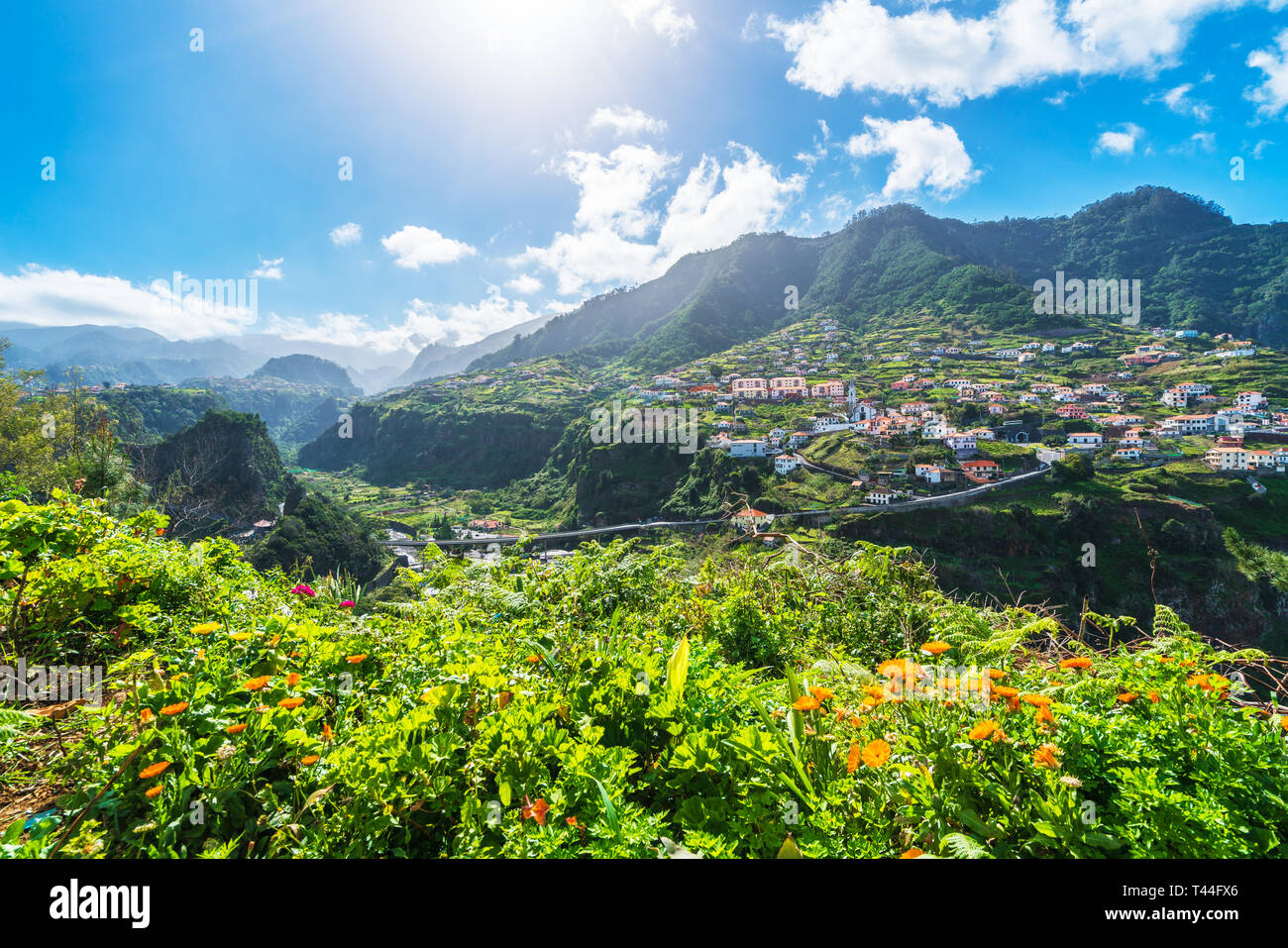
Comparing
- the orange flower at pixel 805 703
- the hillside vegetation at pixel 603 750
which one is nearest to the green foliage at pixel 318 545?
the hillside vegetation at pixel 603 750

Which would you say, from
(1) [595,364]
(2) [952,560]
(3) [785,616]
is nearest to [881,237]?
(1) [595,364]

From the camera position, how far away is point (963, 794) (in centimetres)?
135

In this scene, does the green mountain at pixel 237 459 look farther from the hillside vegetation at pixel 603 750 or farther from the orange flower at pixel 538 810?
the orange flower at pixel 538 810

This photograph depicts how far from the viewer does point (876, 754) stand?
1.39 meters

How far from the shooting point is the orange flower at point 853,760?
4.54ft

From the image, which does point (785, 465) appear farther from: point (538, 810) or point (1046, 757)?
point (538, 810)

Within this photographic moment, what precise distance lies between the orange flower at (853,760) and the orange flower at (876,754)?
24mm

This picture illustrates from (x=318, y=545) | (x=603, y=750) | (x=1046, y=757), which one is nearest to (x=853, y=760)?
(x=1046, y=757)

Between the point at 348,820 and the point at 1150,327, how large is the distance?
135017 millimetres

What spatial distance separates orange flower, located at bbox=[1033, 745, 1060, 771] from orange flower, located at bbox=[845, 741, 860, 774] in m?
0.44

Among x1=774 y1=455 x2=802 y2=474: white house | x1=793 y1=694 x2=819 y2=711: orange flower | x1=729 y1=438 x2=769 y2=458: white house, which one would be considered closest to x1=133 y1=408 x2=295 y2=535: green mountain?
x1=729 y1=438 x2=769 y2=458: white house

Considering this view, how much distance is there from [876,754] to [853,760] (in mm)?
65

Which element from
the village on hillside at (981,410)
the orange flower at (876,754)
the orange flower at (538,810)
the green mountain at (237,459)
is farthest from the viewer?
the green mountain at (237,459)

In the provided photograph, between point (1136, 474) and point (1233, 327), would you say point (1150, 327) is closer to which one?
point (1233, 327)
